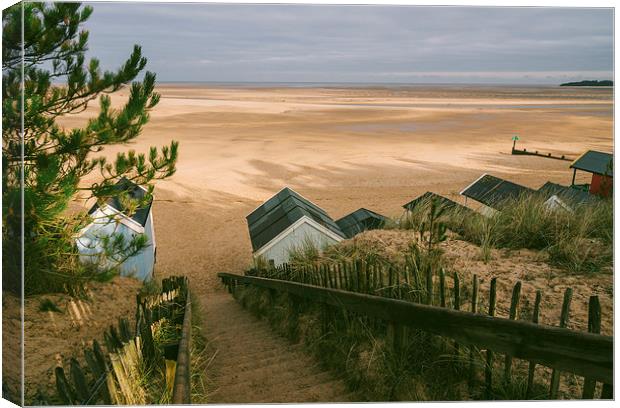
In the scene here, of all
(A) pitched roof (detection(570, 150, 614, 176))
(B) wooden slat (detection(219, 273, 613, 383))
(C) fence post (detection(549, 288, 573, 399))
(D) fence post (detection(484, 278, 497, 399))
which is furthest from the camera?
(A) pitched roof (detection(570, 150, 614, 176))

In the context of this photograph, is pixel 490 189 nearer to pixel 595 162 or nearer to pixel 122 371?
pixel 595 162

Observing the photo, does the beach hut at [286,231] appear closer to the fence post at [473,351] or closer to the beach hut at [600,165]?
the beach hut at [600,165]

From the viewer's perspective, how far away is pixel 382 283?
3695 millimetres

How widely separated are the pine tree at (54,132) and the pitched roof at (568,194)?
4252 millimetres

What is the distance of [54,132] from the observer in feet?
14.8

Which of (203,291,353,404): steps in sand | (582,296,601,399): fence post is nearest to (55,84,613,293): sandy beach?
(582,296,601,399): fence post

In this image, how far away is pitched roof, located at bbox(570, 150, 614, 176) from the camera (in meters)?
4.42

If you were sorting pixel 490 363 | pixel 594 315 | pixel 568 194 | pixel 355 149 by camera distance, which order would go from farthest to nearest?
pixel 355 149 < pixel 568 194 < pixel 490 363 < pixel 594 315

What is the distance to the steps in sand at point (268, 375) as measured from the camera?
10.9 ft

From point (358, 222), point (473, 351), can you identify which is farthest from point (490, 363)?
point (358, 222)

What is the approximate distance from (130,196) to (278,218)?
8.83 feet

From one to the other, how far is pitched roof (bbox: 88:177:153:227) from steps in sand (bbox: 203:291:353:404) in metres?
1.69

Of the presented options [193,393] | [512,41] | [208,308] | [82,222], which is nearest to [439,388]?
[193,393]

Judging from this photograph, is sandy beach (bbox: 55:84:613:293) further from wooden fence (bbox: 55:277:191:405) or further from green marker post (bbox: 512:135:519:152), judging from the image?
wooden fence (bbox: 55:277:191:405)
